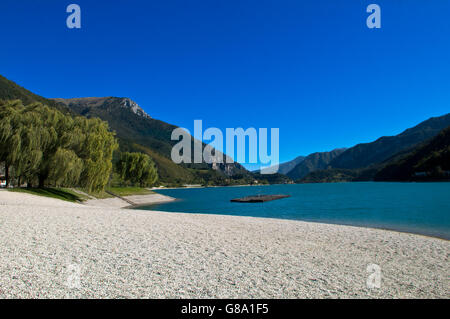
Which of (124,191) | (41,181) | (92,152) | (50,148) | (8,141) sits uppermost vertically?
(8,141)

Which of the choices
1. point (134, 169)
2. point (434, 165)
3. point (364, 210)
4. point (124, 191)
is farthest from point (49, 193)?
point (434, 165)

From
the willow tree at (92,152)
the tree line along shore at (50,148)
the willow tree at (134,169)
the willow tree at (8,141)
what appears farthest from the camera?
the willow tree at (134,169)

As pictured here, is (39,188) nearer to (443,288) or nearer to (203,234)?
(203,234)

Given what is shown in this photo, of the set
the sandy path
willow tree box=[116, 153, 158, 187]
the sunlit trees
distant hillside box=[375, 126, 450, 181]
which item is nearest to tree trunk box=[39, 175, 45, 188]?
the sunlit trees

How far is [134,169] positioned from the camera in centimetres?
8306

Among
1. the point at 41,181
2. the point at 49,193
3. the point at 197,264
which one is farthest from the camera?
the point at 41,181

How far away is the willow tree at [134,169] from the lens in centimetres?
8250

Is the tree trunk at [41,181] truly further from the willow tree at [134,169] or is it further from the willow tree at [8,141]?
the willow tree at [134,169]

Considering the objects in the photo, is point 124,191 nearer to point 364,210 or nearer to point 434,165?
point 364,210

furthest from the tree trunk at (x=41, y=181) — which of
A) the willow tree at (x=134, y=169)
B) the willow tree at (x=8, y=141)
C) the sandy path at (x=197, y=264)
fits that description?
the willow tree at (x=134, y=169)

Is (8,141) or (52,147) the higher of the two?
(8,141)
